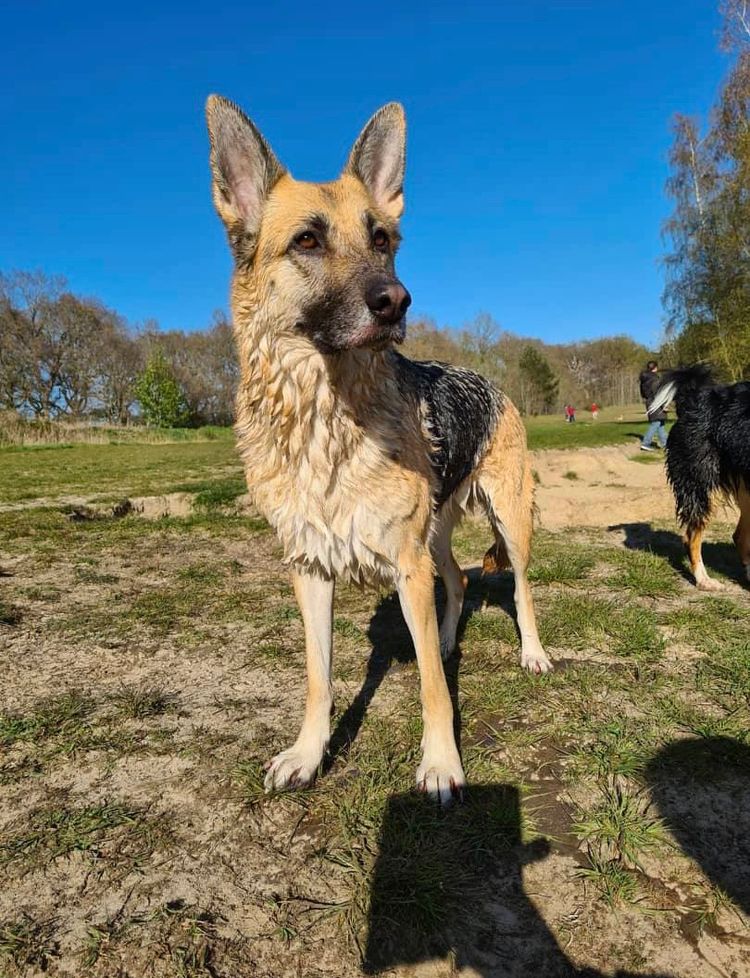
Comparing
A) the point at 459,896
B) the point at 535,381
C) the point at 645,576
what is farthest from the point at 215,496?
the point at 535,381

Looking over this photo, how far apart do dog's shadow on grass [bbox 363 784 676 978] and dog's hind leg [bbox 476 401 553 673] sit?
1771mm

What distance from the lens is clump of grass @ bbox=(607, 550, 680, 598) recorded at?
4.82 meters

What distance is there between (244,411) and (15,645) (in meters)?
2.58

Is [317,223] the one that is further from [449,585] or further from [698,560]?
[698,560]

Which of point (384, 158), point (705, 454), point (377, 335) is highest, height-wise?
point (384, 158)

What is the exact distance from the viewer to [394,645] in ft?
12.9

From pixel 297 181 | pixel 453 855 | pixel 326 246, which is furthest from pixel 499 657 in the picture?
pixel 297 181

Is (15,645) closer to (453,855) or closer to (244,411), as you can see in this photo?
(244,411)

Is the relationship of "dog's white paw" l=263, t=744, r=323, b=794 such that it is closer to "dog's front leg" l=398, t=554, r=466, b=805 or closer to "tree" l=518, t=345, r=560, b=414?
"dog's front leg" l=398, t=554, r=466, b=805

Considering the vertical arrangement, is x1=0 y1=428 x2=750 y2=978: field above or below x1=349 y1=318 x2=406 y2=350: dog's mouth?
below

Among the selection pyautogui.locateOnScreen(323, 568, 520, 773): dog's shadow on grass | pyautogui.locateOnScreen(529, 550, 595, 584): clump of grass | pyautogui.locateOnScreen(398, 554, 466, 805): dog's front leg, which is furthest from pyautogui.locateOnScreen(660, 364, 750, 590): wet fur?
pyautogui.locateOnScreen(398, 554, 466, 805): dog's front leg

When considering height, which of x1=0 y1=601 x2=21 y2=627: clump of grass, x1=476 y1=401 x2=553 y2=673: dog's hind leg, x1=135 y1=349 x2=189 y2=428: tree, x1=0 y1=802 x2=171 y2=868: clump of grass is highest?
x1=135 y1=349 x2=189 y2=428: tree

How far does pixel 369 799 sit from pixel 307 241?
2567mm

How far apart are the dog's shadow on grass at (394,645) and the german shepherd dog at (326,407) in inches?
11.1
